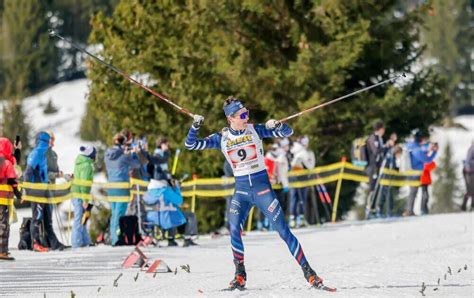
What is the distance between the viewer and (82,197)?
18.7 m

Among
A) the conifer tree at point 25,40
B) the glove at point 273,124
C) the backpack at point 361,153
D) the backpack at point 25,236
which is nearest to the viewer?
the glove at point 273,124

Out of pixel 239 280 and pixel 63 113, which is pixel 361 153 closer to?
pixel 239 280

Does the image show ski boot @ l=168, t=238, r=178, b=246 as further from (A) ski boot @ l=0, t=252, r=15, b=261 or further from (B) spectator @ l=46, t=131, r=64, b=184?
(A) ski boot @ l=0, t=252, r=15, b=261

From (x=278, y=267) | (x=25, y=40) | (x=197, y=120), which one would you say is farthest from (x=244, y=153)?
(x=25, y=40)

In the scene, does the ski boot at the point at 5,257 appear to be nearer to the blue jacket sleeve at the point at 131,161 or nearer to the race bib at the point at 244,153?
the blue jacket sleeve at the point at 131,161

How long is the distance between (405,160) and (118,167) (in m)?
8.49

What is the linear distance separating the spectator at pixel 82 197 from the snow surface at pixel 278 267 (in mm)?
397

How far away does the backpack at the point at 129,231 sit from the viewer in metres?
18.7

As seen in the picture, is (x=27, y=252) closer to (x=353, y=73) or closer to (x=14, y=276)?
(x=14, y=276)

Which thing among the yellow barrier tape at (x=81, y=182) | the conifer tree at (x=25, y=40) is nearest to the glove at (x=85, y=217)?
the yellow barrier tape at (x=81, y=182)

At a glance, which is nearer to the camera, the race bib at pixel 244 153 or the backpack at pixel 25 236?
the race bib at pixel 244 153

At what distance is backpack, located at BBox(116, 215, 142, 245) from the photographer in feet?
61.3

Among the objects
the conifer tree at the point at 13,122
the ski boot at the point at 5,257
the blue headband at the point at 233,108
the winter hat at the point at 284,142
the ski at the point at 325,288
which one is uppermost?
the conifer tree at the point at 13,122

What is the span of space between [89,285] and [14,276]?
1.33m
